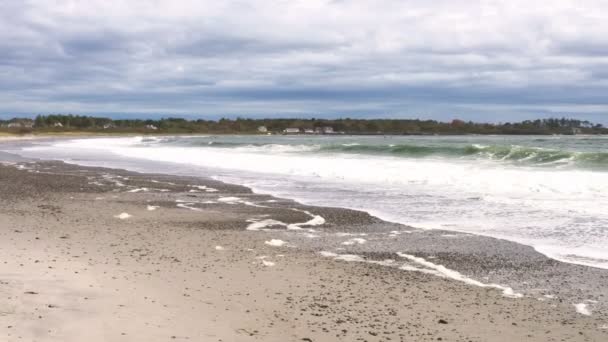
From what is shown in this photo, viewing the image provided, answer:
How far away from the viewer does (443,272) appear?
7184 mm

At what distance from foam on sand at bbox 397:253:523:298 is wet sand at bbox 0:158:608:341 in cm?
10

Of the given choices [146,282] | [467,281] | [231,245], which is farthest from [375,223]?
[146,282]

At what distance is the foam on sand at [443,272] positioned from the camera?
21.0 feet

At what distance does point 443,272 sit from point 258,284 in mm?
1981

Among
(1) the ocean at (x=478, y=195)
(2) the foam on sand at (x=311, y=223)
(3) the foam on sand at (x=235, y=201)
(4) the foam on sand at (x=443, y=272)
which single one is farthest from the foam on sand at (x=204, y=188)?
(4) the foam on sand at (x=443, y=272)

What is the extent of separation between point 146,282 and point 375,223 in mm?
4986

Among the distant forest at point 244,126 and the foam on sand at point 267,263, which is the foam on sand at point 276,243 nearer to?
the foam on sand at point 267,263

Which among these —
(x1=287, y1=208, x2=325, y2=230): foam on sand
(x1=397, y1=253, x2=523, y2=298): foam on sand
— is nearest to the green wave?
(x1=287, y1=208, x2=325, y2=230): foam on sand

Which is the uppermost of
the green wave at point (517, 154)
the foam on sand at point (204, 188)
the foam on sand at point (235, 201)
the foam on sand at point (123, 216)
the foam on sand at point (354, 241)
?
the green wave at point (517, 154)

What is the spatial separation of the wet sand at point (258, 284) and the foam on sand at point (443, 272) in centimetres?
10

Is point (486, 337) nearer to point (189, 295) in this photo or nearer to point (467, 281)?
point (467, 281)

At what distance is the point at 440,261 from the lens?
774 cm

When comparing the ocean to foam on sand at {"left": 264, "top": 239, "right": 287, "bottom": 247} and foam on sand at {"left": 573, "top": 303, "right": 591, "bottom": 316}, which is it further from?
foam on sand at {"left": 264, "top": 239, "right": 287, "bottom": 247}

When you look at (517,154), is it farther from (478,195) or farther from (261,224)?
(261,224)
